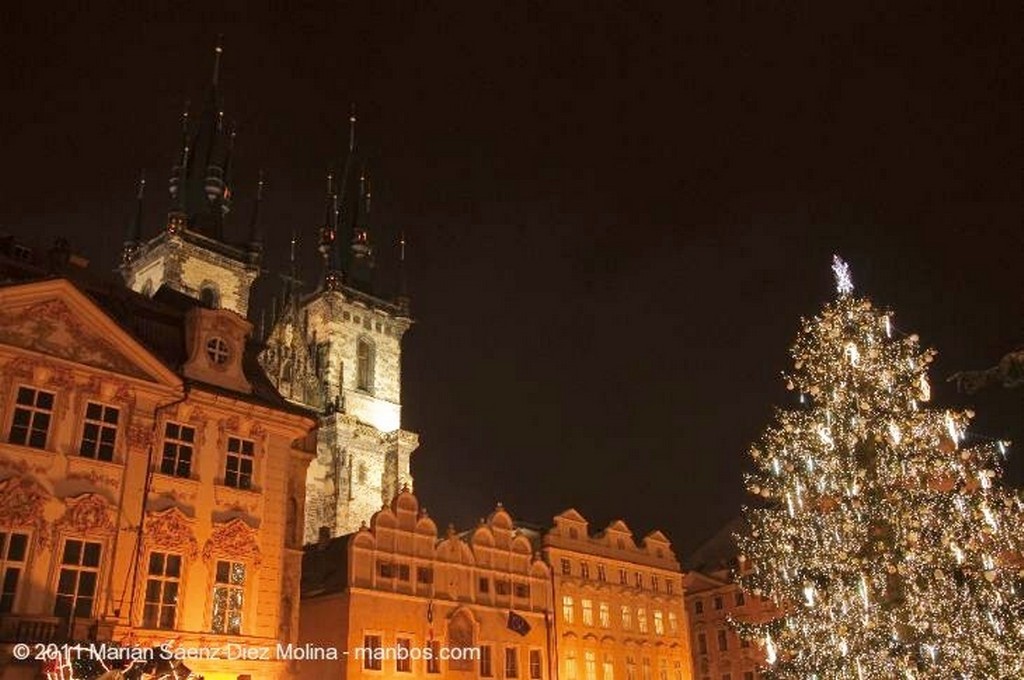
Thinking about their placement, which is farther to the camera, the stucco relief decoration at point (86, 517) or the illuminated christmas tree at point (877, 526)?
the illuminated christmas tree at point (877, 526)

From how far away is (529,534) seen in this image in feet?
156

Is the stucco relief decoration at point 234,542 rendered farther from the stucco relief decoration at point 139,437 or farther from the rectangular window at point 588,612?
the rectangular window at point 588,612

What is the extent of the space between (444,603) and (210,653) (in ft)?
53.9

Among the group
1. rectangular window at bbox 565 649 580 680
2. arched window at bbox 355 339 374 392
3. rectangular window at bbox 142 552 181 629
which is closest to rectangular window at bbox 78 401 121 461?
rectangular window at bbox 142 552 181 629

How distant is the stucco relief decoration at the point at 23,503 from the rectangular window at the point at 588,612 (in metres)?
29.4

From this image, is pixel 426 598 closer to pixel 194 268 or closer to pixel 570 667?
pixel 570 667

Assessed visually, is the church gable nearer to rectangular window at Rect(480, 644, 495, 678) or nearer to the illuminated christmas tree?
the illuminated christmas tree

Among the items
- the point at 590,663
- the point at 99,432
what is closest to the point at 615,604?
the point at 590,663

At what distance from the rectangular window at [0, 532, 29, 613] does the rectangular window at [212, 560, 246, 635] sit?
4.99 m

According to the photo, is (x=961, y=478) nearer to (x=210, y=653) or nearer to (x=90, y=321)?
(x=210, y=653)

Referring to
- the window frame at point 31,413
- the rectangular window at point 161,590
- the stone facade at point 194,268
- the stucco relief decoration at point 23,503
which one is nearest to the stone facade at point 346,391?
the stone facade at point 194,268

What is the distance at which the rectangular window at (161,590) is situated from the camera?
23984 mm

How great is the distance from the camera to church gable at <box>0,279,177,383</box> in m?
23.6

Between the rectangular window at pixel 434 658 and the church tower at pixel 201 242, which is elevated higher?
the church tower at pixel 201 242
